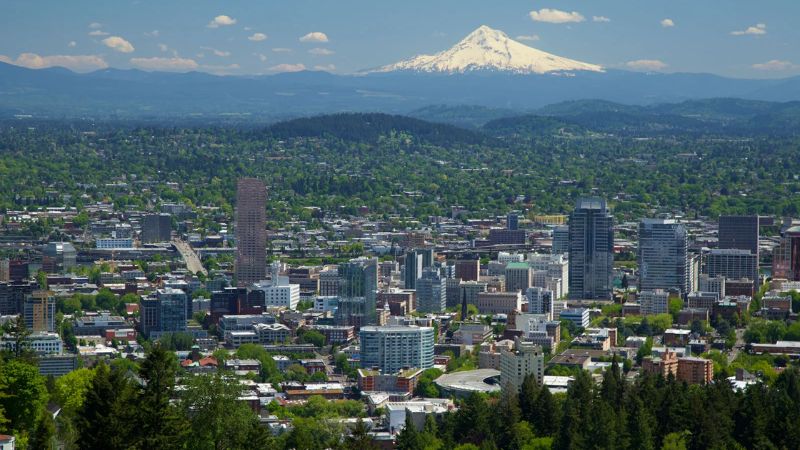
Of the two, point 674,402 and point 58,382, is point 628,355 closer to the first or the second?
point 674,402

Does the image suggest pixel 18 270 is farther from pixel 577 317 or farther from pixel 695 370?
pixel 695 370

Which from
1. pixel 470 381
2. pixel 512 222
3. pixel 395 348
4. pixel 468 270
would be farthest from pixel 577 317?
pixel 512 222

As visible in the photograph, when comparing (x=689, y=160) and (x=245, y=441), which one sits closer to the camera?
(x=245, y=441)

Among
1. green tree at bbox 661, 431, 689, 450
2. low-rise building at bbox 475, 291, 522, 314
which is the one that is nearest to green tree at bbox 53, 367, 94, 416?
green tree at bbox 661, 431, 689, 450

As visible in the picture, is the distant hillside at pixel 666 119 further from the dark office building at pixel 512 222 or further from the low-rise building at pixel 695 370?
the low-rise building at pixel 695 370

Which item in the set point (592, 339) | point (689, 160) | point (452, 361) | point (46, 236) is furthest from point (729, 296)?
point (689, 160)
